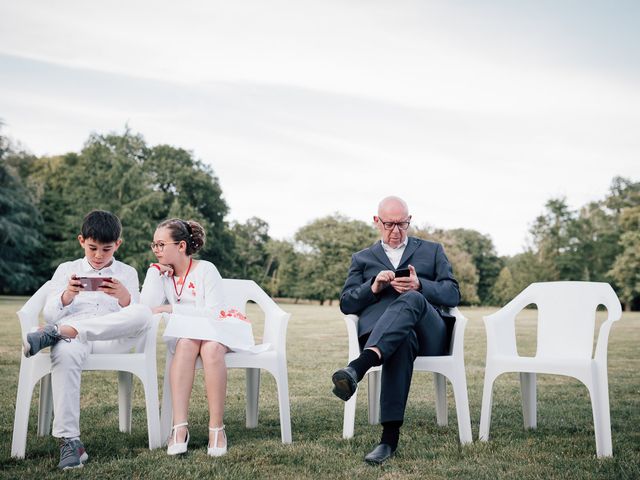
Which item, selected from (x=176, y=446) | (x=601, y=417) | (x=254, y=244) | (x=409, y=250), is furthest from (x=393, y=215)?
(x=254, y=244)

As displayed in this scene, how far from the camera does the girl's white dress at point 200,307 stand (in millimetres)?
3896

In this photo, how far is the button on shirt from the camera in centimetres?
471

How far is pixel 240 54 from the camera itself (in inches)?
719

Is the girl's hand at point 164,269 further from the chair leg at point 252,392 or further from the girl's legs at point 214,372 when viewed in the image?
the chair leg at point 252,392

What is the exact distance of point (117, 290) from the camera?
3.87 meters

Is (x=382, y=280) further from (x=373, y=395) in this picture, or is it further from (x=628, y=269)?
(x=628, y=269)

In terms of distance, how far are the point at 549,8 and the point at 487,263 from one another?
45548 mm

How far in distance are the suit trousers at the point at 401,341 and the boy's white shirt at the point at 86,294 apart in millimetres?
1499

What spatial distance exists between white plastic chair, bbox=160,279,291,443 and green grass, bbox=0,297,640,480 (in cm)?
17

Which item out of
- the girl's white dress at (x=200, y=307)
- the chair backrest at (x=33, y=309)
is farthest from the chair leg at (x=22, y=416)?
the girl's white dress at (x=200, y=307)

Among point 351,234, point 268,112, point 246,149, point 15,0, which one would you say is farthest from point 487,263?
point 15,0

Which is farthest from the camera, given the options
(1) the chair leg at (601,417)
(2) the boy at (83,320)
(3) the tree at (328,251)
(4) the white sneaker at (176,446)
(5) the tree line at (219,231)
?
(3) the tree at (328,251)

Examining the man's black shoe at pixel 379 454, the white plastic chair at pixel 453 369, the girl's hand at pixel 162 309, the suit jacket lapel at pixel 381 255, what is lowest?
the man's black shoe at pixel 379 454

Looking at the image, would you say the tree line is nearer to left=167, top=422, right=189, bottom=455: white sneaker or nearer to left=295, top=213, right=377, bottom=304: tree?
left=295, top=213, right=377, bottom=304: tree
